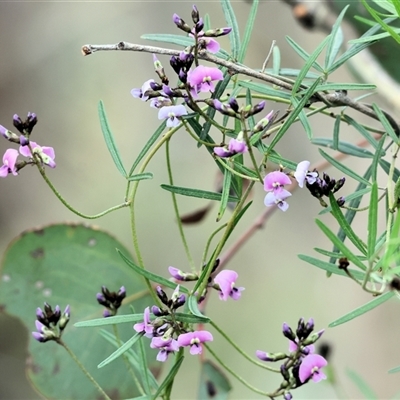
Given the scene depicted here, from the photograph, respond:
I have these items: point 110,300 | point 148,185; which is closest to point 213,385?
point 110,300

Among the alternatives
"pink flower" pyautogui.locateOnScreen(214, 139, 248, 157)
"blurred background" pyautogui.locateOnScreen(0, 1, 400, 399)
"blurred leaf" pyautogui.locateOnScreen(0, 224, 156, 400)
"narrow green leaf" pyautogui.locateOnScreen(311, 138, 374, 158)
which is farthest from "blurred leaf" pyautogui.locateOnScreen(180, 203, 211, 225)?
"blurred background" pyautogui.locateOnScreen(0, 1, 400, 399)

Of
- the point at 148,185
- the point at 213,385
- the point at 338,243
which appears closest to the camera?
the point at 338,243

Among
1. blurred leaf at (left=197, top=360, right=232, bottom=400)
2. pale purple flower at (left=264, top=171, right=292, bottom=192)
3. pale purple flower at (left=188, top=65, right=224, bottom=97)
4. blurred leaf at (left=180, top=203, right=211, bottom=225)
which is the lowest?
blurred leaf at (left=197, top=360, right=232, bottom=400)

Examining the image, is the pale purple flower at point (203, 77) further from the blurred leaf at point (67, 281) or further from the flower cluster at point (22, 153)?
the blurred leaf at point (67, 281)

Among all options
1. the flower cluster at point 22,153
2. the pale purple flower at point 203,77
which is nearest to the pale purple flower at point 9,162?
the flower cluster at point 22,153

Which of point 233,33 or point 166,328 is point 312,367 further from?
point 233,33

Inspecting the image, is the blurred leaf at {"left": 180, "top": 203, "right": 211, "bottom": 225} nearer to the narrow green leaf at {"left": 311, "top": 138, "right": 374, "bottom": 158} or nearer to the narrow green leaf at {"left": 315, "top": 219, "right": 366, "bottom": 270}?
the narrow green leaf at {"left": 311, "top": 138, "right": 374, "bottom": 158}

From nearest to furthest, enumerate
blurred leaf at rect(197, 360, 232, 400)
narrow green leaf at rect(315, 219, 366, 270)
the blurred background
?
1. narrow green leaf at rect(315, 219, 366, 270)
2. blurred leaf at rect(197, 360, 232, 400)
3. the blurred background
